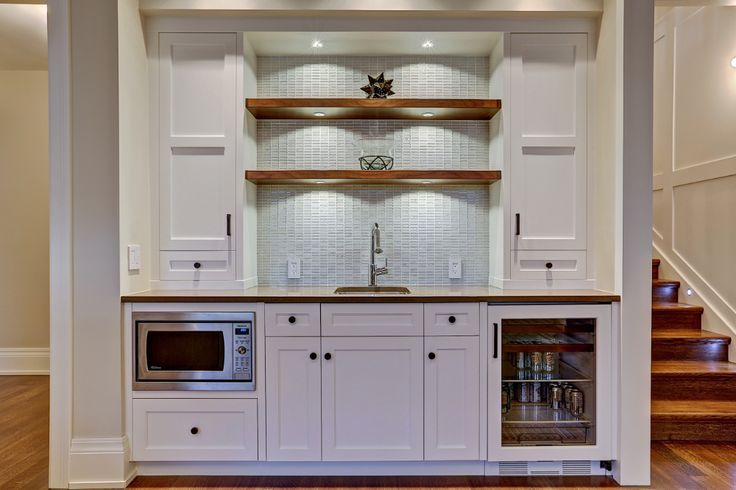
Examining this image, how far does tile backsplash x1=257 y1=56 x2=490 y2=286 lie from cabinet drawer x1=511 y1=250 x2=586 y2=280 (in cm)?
29

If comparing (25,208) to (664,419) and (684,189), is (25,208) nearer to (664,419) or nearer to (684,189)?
(664,419)

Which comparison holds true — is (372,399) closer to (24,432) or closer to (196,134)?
(196,134)

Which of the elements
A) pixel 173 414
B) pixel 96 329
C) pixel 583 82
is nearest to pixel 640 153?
pixel 583 82

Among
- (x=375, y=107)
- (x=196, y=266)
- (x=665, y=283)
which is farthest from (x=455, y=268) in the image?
(x=665, y=283)

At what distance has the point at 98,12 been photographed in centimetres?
215

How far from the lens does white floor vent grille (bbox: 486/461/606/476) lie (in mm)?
2248

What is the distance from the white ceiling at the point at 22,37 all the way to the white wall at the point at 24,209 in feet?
0.55

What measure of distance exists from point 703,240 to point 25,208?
18.5 feet

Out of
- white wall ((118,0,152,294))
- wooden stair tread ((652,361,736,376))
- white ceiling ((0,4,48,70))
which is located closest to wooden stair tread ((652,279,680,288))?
wooden stair tread ((652,361,736,376))

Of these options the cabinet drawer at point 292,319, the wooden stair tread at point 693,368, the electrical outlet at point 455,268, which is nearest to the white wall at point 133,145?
the cabinet drawer at point 292,319

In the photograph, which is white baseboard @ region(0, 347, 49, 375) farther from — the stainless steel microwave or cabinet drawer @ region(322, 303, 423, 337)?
cabinet drawer @ region(322, 303, 423, 337)

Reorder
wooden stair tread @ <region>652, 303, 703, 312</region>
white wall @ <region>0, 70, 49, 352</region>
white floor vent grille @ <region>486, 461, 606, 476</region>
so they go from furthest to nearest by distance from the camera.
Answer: white wall @ <region>0, 70, 49, 352</region>
wooden stair tread @ <region>652, 303, 703, 312</region>
white floor vent grille @ <region>486, 461, 606, 476</region>

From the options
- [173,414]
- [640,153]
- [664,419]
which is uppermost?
[640,153]

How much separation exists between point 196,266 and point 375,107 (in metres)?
1.36
